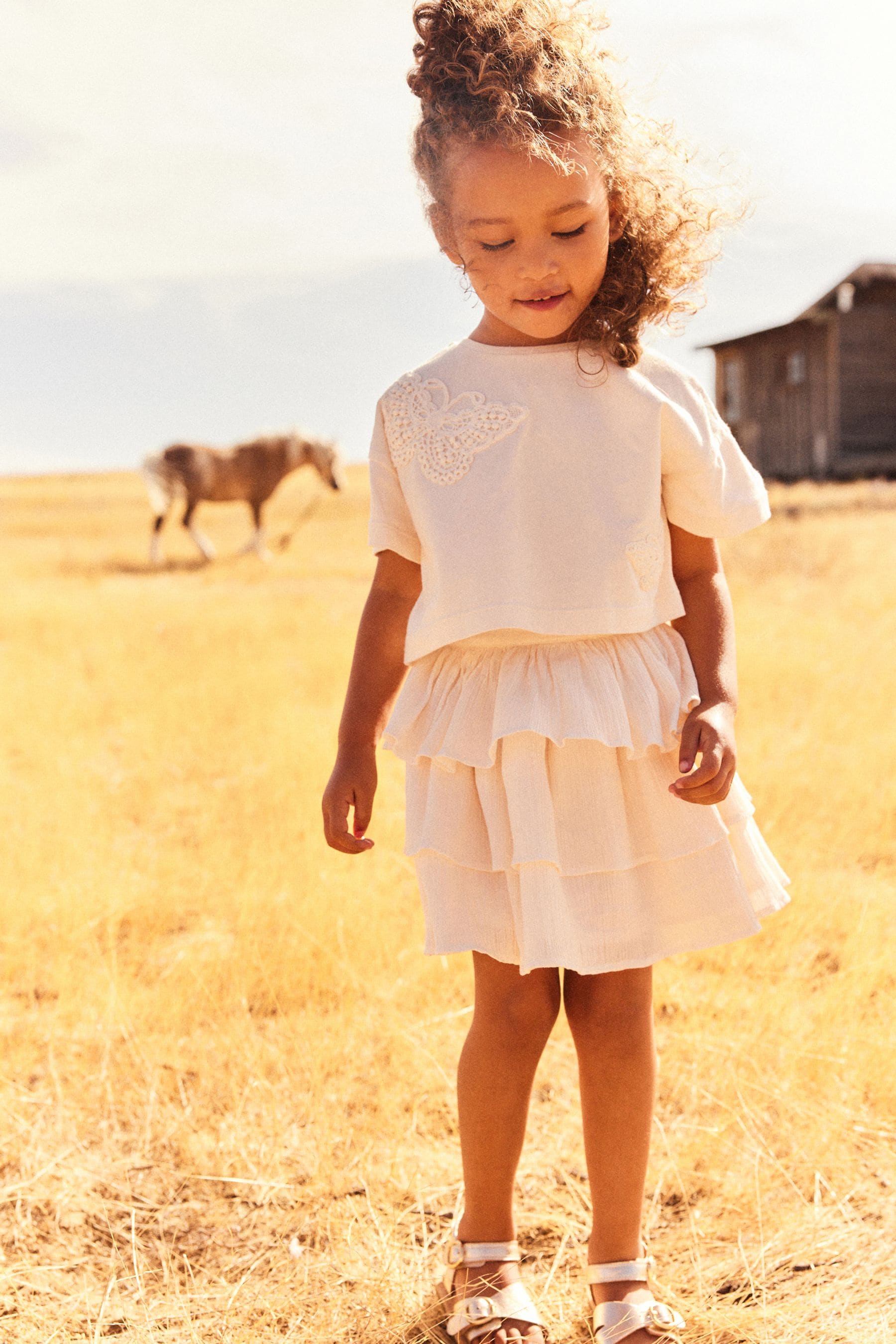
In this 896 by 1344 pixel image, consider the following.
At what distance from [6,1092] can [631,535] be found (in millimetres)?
1675

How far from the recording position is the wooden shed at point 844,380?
1705 centimetres

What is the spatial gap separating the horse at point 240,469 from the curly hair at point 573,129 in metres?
12.6

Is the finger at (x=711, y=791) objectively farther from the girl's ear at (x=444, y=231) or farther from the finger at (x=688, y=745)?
the girl's ear at (x=444, y=231)

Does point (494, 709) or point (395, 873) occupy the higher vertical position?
point (494, 709)

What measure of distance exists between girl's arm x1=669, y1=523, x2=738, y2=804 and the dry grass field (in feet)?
2.56

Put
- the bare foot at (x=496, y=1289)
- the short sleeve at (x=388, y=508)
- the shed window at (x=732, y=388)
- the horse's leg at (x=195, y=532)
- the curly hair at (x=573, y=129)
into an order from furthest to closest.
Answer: the shed window at (x=732, y=388)
the horse's leg at (x=195, y=532)
the short sleeve at (x=388, y=508)
the bare foot at (x=496, y=1289)
the curly hair at (x=573, y=129)

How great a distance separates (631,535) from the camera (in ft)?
4.98

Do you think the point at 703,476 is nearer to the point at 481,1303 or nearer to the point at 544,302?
the point at 544,302

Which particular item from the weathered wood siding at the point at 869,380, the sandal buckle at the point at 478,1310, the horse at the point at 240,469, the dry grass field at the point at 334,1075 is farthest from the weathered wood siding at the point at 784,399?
the sandal buckle at the point at 478,1310

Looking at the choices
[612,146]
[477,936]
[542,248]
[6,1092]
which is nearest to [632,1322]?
[477,936]

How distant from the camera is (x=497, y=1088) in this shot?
161 cm

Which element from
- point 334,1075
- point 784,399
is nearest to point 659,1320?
point 334,1075

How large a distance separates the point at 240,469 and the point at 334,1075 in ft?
42.4

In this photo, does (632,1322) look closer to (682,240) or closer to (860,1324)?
(860,1324)
